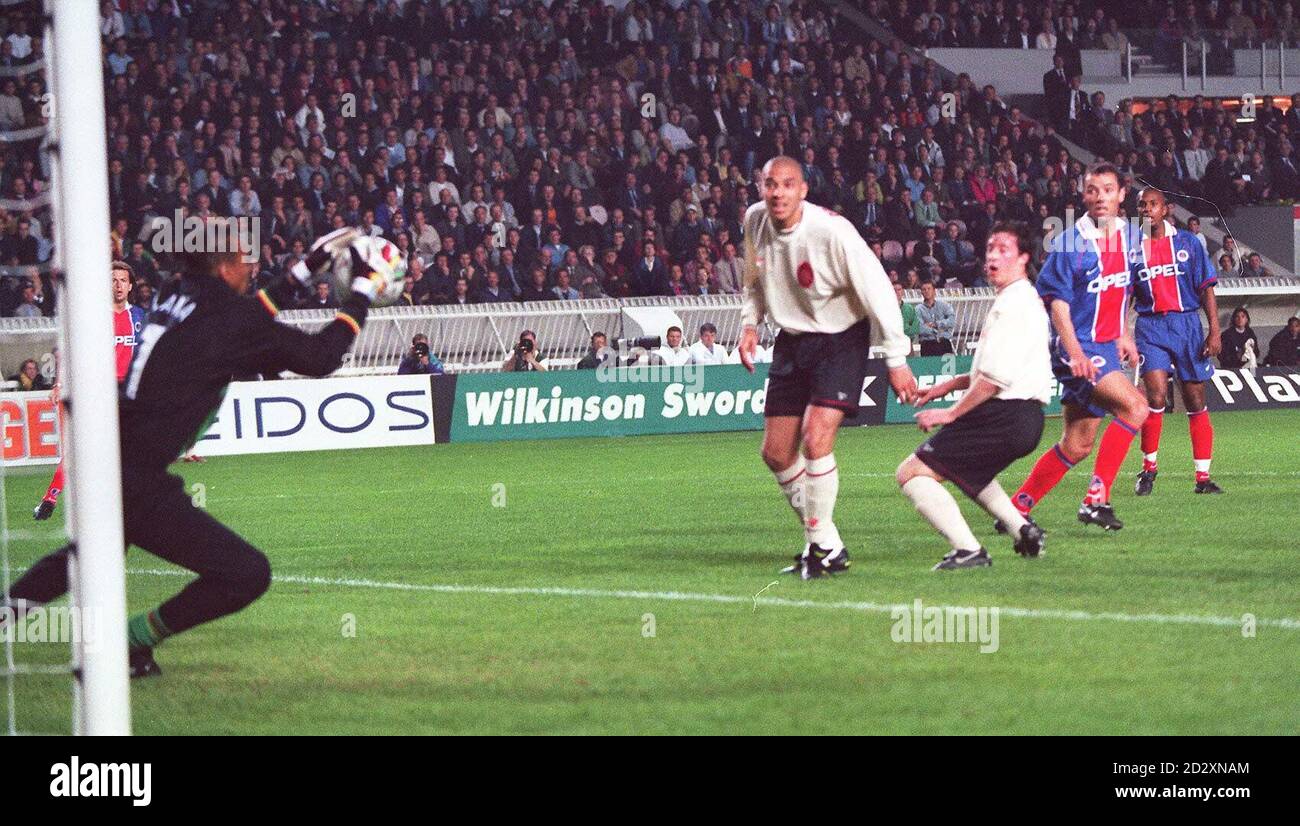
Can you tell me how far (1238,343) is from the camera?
1094 inches

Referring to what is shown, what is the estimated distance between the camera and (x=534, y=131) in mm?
28844

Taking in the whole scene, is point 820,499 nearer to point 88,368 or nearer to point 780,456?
point 780,456

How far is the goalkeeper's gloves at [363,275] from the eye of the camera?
661 centimetres

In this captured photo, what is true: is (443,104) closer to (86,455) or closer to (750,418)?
(750,418)

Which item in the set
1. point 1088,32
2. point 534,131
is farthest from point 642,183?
point 1088,32

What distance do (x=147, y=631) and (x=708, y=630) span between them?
221 centimetres

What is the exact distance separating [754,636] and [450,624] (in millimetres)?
1447

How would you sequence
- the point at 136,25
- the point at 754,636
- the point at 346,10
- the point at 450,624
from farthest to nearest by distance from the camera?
the point at 346,10
the point at 136,25
the point at 450,624
the point at 754,636

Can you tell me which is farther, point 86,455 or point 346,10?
point 346,10

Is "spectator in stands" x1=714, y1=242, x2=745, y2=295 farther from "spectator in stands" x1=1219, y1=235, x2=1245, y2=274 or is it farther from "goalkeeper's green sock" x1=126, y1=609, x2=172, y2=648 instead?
"goalkeeper's green sock" x1=126, y1=609, x2=172, y2=648

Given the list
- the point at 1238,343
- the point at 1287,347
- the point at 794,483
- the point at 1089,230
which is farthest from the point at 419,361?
the point at 794,483

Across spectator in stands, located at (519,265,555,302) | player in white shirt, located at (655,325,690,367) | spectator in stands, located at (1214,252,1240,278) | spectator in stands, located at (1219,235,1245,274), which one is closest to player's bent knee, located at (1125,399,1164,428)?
player in white shirt, located at (655,325,690,367)

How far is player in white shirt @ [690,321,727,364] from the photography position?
82.0 ft
